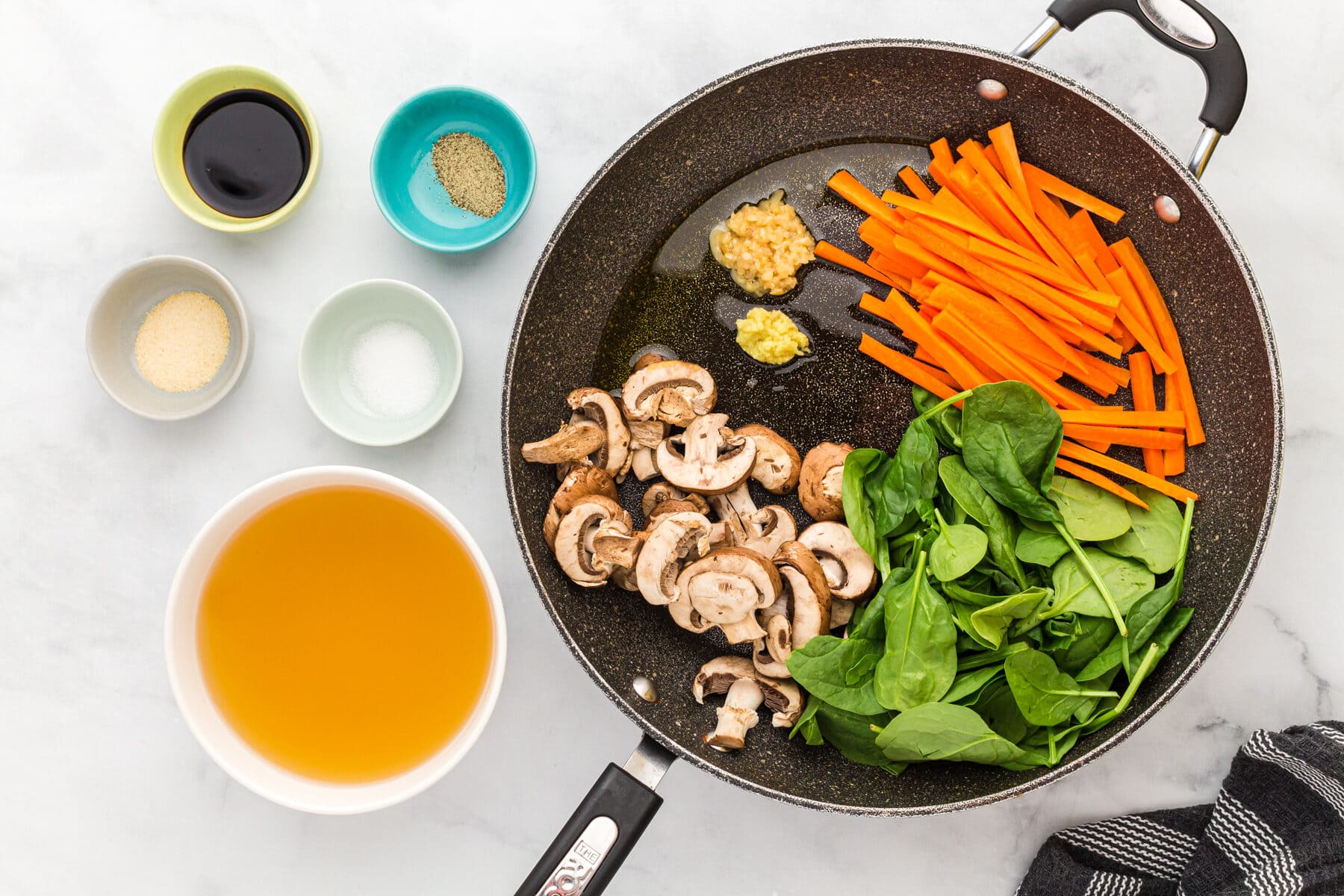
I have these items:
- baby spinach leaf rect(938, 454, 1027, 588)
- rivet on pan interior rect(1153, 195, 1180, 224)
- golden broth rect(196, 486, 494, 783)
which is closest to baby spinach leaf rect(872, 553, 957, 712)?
baby spinach leaf rect(938, 454, 1027, 588)

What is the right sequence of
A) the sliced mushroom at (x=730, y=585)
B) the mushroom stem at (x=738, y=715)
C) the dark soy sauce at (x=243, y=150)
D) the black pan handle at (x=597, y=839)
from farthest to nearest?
the dark soy sauce at (x=243, y=150) < the mushroom stem at (x=738, y=715) < the sliced mushroom at (x=730, y=585) < the black pan handle at (x=597, y=839)

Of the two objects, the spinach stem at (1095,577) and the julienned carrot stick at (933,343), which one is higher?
the julienned carrot stick at (933,343)

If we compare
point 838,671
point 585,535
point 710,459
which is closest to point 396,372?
point 585,535

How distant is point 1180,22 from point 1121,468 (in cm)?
75

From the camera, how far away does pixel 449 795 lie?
1.77 meters

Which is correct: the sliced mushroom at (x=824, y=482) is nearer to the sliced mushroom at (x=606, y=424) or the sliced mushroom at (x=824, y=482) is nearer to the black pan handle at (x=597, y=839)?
the sliced mushroom at (x=606, y=424)

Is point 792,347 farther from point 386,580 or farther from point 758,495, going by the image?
→ point 386,580

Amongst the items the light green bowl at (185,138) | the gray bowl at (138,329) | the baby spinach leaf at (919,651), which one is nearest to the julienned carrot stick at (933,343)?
the baby spinach leaf at (919,651)

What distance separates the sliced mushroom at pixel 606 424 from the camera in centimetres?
160

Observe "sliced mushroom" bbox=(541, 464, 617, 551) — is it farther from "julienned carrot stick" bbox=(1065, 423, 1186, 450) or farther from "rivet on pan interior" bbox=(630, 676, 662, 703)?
"julienned carrot stick" bbox=(1065, 423, 1186, 450)

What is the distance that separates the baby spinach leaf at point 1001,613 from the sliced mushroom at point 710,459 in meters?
0.45

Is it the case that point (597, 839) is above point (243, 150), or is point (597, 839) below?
below

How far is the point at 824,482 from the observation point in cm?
157

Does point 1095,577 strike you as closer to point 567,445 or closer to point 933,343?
point 933,343
